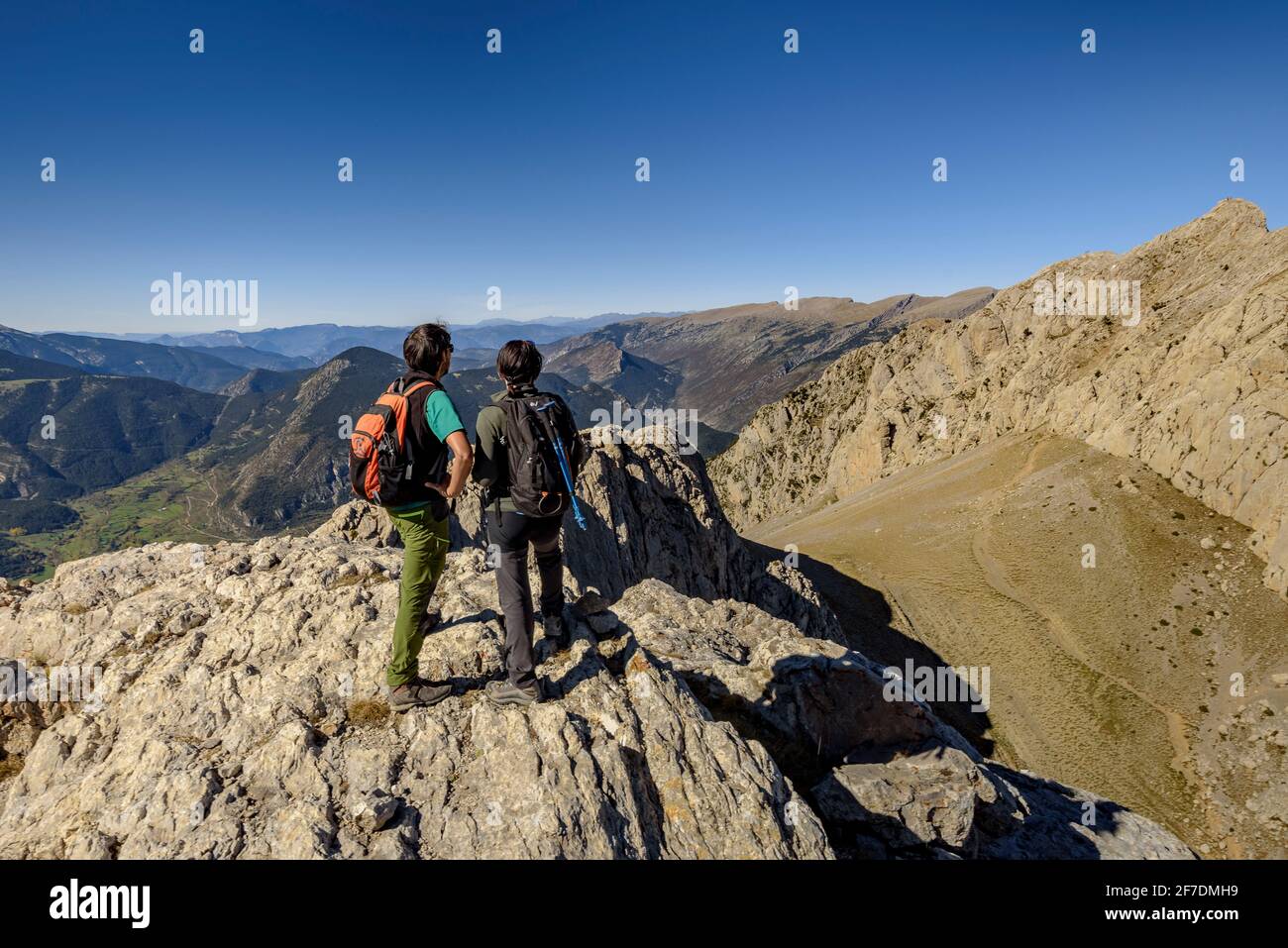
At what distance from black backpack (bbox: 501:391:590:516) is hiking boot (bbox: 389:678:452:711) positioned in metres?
3.84

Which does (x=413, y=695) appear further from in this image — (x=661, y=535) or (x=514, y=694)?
(x=661, y=535)

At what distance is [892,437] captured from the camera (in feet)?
442

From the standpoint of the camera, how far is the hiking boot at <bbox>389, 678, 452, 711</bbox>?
1029 centimetres

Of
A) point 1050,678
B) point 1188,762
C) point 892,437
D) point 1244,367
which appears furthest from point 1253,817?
point 892,437

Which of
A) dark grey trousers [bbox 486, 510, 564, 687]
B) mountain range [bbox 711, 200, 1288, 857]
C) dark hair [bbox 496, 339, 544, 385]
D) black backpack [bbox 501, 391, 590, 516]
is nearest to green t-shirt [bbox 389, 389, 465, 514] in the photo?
black backpack [bbox 501, 391, 590, 516]

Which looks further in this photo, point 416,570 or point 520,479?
point 416,570

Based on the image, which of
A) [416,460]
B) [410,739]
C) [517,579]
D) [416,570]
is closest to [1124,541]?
[517,579]

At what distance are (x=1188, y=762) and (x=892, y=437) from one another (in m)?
94.2

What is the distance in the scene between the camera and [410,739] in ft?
32.3

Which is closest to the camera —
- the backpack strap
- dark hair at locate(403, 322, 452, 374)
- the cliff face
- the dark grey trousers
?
the backpack strap

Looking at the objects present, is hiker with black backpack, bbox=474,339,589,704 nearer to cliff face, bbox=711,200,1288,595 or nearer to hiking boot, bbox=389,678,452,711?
hiking boot, bbox=389,678,452,711

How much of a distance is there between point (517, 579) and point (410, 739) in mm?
3263

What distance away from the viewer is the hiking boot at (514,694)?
10.2 meters
